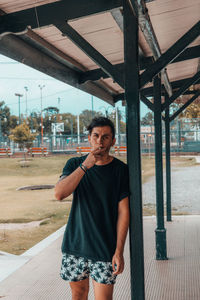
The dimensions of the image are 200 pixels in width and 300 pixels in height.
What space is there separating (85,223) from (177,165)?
14999mm

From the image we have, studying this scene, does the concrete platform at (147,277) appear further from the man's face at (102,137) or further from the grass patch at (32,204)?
the grass patch at (32,204)

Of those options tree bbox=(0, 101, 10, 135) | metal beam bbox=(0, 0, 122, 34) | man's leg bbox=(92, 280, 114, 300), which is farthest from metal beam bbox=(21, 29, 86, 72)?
tree bbox=(0, 101, 10, 135)

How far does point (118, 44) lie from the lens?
2.96 m

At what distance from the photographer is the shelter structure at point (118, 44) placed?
5.96 ft

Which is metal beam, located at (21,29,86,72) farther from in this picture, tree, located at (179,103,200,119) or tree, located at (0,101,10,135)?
tree, located at (0,101,10,135)

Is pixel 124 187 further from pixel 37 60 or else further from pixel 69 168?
pixel 37 60

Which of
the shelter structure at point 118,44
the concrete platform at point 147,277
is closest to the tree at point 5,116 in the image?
the concrete platform at point 147,277

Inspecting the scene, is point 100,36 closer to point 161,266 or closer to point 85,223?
point 85,223

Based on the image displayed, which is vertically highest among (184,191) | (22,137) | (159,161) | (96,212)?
(22,137)

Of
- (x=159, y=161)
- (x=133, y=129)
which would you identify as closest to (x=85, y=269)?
(x=133, y=129)

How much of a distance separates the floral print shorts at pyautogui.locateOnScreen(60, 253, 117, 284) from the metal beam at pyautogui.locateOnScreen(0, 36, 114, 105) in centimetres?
135

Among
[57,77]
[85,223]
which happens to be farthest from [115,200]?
[57,77]

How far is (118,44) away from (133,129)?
137cm

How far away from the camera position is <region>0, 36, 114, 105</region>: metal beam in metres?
2.25
